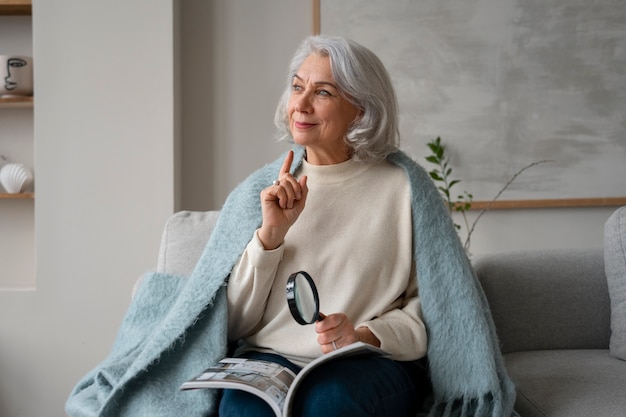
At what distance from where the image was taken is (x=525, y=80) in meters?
3.44

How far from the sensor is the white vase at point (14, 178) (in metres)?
3.20

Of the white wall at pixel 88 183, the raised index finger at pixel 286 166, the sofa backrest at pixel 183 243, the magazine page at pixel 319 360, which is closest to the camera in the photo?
the magazine page at pixel 319 360

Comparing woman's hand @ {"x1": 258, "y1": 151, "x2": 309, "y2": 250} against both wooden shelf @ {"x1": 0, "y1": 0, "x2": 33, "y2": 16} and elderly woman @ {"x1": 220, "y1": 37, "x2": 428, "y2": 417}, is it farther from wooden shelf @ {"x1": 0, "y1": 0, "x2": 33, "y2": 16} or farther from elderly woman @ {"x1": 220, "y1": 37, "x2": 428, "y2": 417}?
wooden shelf @ {"x1": 0, "y1": 0, "x2": 33, "y2": 16}

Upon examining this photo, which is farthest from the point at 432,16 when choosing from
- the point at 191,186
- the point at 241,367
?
the point at 241,367

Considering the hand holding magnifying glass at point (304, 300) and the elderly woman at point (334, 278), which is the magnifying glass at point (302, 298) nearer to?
the hand holding magnifying glass at point (304, 300)

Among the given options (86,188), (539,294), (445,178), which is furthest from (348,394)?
(445,178)

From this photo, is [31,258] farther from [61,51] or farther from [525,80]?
[525,80]

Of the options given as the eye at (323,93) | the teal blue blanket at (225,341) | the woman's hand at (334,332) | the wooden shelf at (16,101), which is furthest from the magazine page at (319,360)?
the wooden shelf at (16,101)

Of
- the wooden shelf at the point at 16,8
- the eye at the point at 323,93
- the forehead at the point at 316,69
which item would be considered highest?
the wooden shelf at the point at 16,8

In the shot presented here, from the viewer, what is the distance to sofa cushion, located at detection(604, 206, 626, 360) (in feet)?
7.06

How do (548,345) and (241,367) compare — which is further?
(548,345)

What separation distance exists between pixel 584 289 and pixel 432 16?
5.11 feet

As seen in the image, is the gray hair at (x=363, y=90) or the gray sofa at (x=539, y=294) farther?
the gray sofa at (x=539, y=294)

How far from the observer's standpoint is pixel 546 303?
2279 mm
